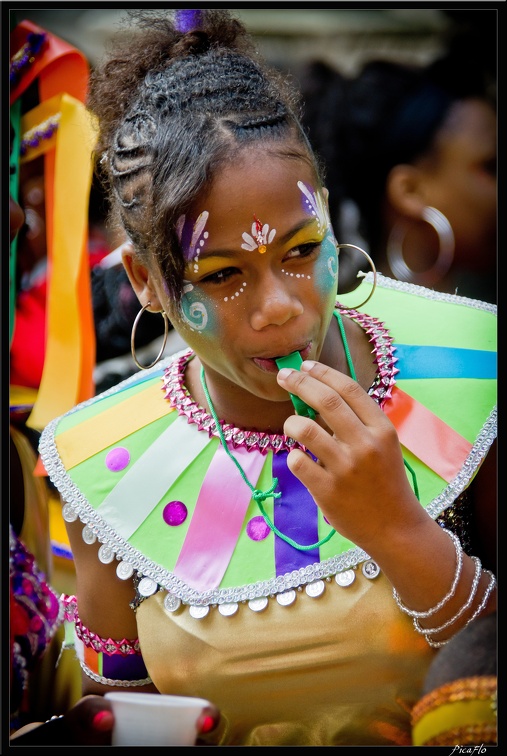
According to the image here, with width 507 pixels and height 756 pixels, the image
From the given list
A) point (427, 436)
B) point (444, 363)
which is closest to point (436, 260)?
point (444, 363)

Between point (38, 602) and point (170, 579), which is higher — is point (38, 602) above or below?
below

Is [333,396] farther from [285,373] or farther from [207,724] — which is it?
[207,724]

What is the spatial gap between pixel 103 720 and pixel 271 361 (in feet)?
2.03

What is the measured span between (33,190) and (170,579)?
0.92m

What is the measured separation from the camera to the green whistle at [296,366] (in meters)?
1.20

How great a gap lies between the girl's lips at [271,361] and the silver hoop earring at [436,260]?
0.47m

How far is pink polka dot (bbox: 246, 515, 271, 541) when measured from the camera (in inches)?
53.0

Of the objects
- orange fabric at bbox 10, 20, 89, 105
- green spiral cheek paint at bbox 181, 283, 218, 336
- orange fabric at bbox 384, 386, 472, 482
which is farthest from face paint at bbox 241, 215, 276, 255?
orange fabric at bbox 10, 20, 89, 105

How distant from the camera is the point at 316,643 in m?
1.26

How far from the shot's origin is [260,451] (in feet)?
4.57

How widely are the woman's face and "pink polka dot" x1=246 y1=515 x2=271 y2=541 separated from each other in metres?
0.61

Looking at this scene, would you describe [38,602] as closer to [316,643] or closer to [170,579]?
[170,579]

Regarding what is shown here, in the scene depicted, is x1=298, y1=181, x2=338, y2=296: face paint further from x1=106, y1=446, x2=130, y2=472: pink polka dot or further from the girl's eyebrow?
x1=106, y1=446, x2=130, y2=472: pink polka dot

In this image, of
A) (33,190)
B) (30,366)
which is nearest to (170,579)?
(30,366)
